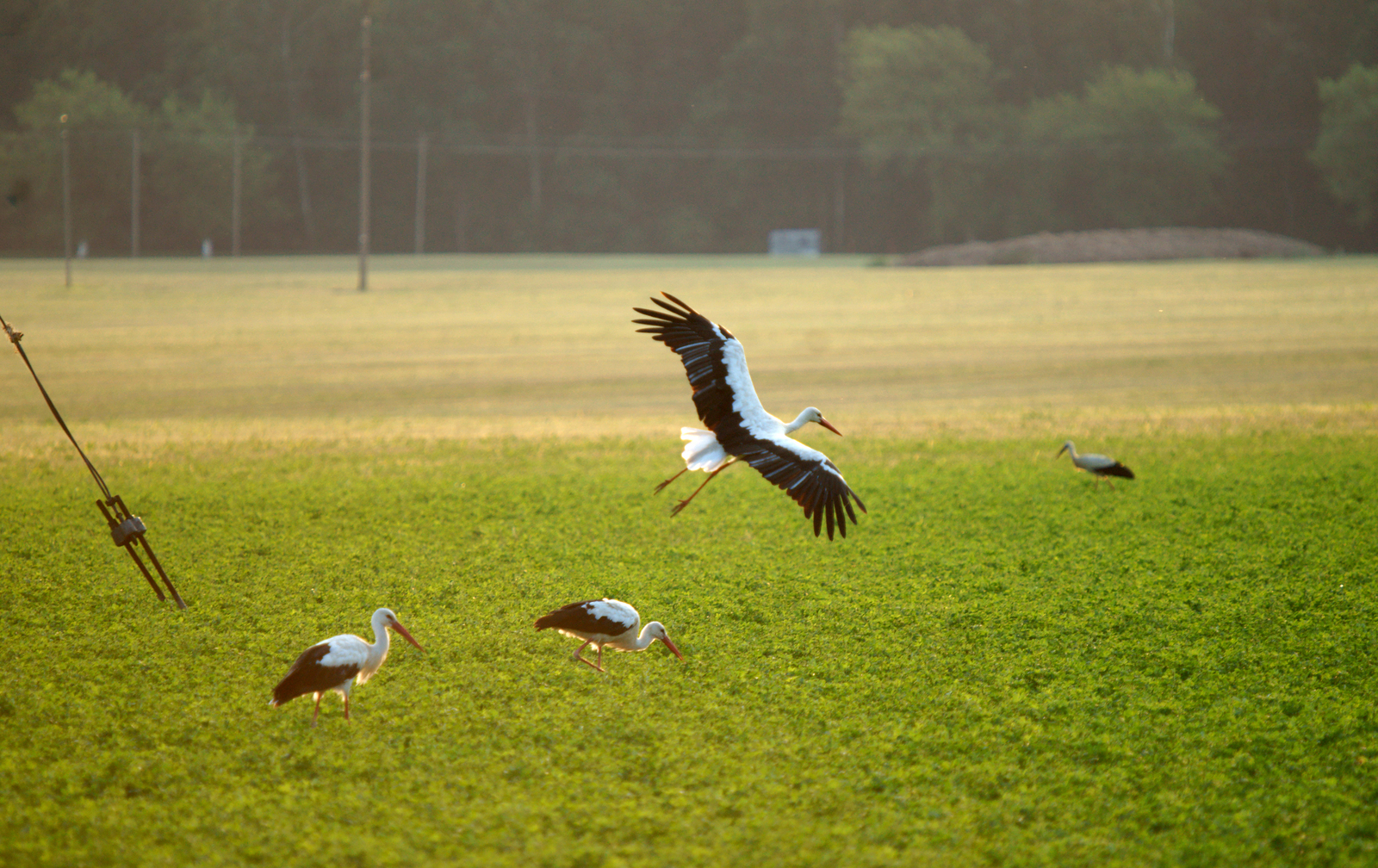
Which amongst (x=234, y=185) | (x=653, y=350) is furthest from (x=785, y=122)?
(x=653, y=350)

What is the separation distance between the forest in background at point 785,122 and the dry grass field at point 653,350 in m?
20.2

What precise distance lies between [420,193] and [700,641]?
158ft

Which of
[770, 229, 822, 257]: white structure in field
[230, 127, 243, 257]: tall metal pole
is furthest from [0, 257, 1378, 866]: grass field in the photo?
[770, 229, 822, 257]: white structure in field

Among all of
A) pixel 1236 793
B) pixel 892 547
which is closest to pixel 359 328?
pixel 892 547

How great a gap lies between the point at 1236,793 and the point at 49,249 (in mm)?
37132

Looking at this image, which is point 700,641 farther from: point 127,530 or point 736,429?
point 127,530

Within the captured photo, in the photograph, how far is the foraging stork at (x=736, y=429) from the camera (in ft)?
14.6

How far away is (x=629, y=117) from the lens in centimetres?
5900

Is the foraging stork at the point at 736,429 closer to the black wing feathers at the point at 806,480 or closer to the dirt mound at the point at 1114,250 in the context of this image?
the black wing feathers at the point at 806,480

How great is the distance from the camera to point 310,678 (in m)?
3.97

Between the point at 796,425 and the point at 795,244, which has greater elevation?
the point at 795,244

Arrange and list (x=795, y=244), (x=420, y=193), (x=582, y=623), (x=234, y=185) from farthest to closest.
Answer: (x=795, y=244)
(x=420, y=193)
(x=234, y=185)
(x=582, y=623)

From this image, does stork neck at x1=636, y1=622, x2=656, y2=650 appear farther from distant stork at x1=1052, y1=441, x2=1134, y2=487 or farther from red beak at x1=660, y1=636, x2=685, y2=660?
distant stork at x1=1052, y1=441, x2=1134, y2=487

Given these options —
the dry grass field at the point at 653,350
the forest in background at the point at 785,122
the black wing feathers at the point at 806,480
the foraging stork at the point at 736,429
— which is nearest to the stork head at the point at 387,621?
the foraging stork at the point at 736,429
